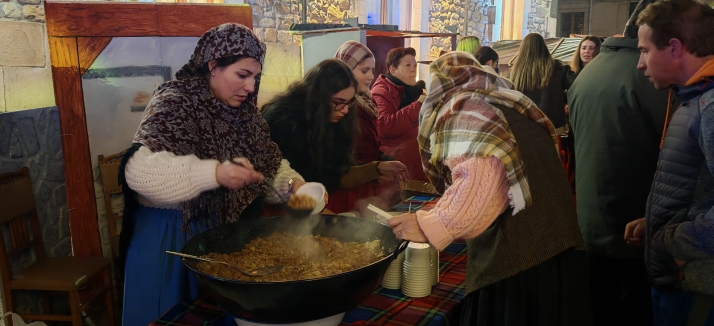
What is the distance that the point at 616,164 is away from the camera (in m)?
2.49

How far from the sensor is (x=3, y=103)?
3232mm

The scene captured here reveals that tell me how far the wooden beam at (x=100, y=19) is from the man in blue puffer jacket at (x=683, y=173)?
297 cm

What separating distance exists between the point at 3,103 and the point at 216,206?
2.09m

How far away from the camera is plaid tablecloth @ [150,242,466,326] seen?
157 centimetres

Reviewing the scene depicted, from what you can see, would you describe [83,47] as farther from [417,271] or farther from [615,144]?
[615,144]

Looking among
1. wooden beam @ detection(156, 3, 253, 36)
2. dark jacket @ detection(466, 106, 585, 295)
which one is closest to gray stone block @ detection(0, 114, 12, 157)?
wooden beam @ detection(156, 3, 253, 36)

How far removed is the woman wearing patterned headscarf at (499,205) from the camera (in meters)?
1.52

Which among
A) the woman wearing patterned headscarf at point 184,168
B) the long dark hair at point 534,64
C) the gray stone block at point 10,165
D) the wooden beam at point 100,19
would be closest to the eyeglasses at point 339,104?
the woman wearing patterned headscarf at point 184,168

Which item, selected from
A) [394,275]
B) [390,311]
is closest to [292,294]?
[390,311]

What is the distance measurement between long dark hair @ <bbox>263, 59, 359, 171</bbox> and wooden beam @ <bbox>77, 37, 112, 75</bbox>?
1303mm

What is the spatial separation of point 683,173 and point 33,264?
3.68m

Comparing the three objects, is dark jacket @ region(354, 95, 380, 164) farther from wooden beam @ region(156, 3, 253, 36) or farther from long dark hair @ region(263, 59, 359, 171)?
wooden beam @ region(156, 3, 253, 36)

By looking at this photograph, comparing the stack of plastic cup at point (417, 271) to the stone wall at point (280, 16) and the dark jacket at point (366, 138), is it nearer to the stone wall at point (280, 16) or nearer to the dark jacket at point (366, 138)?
the dark jacket at point (366, 138)

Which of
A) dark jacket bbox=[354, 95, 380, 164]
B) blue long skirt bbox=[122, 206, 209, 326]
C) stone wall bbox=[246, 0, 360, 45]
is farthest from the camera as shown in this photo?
stone wall bbox=[246, 0, 360, 45]
